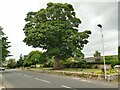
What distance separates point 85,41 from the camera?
46.3 m

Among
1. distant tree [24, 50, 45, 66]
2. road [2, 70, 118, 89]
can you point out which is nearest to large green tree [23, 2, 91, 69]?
distant tree [24, 50, 45, 66]

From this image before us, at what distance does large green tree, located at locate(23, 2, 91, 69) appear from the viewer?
44.2m

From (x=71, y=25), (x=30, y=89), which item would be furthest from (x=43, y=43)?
(x=30, y=89)

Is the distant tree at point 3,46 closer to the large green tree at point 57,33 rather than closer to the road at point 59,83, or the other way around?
the large green tree at point 57,33

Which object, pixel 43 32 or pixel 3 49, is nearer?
pixel 43 32

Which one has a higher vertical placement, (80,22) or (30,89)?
(80,22)

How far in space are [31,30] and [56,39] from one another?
4.85m

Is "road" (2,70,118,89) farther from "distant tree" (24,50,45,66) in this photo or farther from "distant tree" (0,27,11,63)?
"distant tree" (0,27,11,63)

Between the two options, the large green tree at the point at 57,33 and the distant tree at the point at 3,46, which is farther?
the distant tree at the point at 3,46

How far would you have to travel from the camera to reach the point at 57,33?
148ft

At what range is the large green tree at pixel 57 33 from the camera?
44.2 metres

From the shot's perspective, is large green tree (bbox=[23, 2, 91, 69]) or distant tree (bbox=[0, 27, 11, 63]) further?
distant tree (bbox=[0, 27, 11, 63])

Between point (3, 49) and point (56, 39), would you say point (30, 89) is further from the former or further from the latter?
point (3, 49)

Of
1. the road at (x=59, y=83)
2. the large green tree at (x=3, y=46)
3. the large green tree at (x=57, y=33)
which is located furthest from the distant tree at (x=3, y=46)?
the road at (x=59, y=83)
